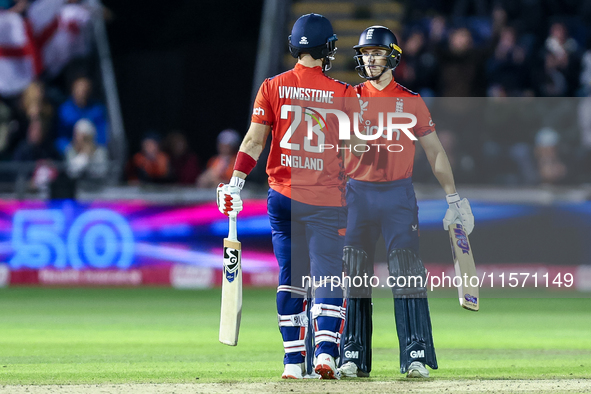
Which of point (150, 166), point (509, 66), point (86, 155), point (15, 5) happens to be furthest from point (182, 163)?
point (509, 66)

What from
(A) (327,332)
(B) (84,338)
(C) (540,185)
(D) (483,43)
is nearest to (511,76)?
(D) (483,43)

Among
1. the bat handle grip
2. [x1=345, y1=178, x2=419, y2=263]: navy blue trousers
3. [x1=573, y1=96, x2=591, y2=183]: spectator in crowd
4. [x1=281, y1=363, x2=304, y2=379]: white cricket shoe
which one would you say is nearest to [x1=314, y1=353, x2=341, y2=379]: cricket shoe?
[x1=281, y1=363, x2=304, y2=379]: white cricket shoe

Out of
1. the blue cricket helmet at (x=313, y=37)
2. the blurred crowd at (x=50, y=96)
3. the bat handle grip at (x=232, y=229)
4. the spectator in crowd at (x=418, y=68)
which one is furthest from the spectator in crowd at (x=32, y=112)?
the blue cricket helmet at (x=313, y=37)

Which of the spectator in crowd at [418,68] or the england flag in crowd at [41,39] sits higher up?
the england flag in crowd at [41,39]

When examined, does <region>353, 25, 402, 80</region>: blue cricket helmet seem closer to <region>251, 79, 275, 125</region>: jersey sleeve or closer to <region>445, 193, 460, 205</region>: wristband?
<region>251, 79, 275, 125</region>: jersey sleeve

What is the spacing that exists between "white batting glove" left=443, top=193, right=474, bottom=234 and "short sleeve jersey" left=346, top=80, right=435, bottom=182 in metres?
0.37

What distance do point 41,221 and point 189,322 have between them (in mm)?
4021

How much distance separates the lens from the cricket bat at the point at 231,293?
6.61 meters

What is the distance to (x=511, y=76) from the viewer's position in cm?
1567

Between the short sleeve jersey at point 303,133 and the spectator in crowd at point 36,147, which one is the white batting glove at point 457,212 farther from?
the spectator in crowd at point 36,147

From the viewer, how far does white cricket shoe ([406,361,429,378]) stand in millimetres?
6645

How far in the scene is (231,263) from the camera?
666cm

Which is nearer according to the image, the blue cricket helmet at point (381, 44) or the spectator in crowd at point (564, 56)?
the blue cricket helmet at point (381, 44)

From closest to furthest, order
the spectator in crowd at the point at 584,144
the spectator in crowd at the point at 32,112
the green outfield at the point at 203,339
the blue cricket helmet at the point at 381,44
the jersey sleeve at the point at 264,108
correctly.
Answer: the jersey sleeve at the point at 264,108
the blue cricket helmet at the point at 381,44
the green outfield at the point at 203,339
the spectator in crowd at the point at 584,144
the spectator in crowd at the point at 32,112
